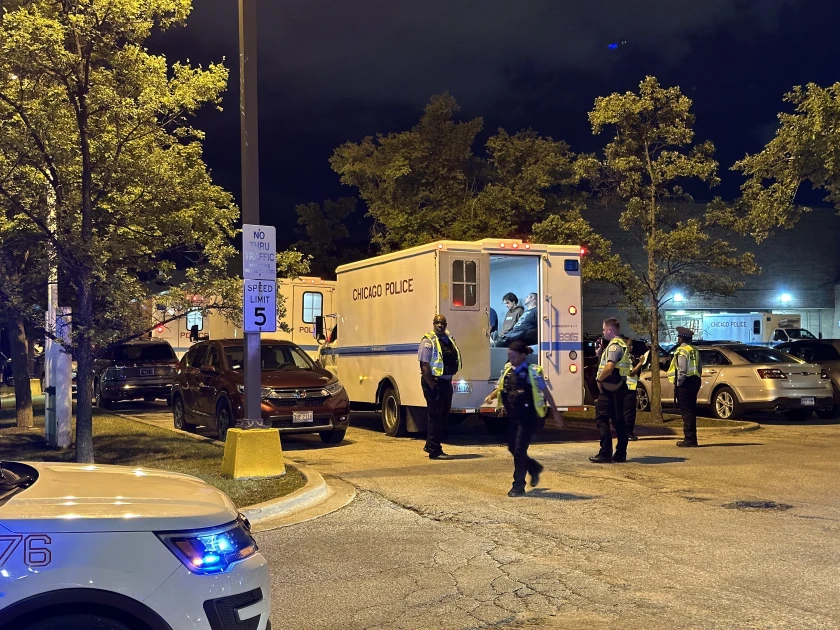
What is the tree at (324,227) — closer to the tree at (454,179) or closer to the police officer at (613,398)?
the tree at (454,179)

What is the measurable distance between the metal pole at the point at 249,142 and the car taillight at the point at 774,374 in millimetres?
10903

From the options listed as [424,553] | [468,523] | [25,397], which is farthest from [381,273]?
[424,553]

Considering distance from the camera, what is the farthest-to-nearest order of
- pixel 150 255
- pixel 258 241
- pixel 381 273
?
pixel 381 273 → pixel 150 255 → pixel 258 241

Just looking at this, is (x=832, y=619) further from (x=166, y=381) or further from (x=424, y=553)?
(x=166, y=381)

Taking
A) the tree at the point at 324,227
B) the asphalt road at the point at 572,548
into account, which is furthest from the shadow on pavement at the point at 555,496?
the tree at the point at 324,227

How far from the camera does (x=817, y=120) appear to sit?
1464cm

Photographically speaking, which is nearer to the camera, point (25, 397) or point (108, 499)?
point (108, 499)

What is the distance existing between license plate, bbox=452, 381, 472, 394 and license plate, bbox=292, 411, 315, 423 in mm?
2241

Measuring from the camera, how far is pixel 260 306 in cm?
1006

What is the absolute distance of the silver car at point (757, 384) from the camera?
55.2ft

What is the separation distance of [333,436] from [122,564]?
36.1 ft

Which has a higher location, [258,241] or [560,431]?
[258,241]

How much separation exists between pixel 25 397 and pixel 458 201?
1349 centimetres

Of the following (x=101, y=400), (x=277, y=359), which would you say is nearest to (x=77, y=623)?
(x=277, y=359)
